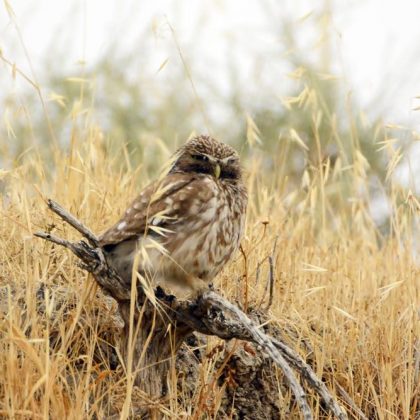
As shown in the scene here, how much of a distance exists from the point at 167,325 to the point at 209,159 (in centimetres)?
88

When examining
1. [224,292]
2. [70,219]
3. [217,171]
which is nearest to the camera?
[70,219]

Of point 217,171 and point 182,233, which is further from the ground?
point 217,171

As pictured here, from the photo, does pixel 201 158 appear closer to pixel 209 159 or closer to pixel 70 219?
pixel 209 159

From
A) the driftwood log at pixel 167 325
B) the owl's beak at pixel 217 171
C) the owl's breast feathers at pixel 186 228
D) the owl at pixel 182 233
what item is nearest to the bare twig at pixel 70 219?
the driftwood log at pixel 167 325

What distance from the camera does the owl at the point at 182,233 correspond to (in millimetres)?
4082

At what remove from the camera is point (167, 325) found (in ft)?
13.2

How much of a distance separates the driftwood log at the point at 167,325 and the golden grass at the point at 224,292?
11 centimetres

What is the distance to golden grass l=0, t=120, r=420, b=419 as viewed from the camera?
12.2ft

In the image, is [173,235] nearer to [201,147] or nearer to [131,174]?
[201,147]

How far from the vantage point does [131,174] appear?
218 inches

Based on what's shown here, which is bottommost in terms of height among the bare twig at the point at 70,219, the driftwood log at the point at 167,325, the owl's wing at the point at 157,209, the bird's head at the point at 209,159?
the driftwood log at the point at 167,325

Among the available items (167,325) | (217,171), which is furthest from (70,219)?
(217,171)

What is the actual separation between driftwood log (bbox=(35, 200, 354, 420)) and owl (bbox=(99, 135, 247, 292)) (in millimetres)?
100

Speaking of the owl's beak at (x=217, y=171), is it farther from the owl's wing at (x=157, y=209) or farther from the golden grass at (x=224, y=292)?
the golden grass at (x=224, y=292)
